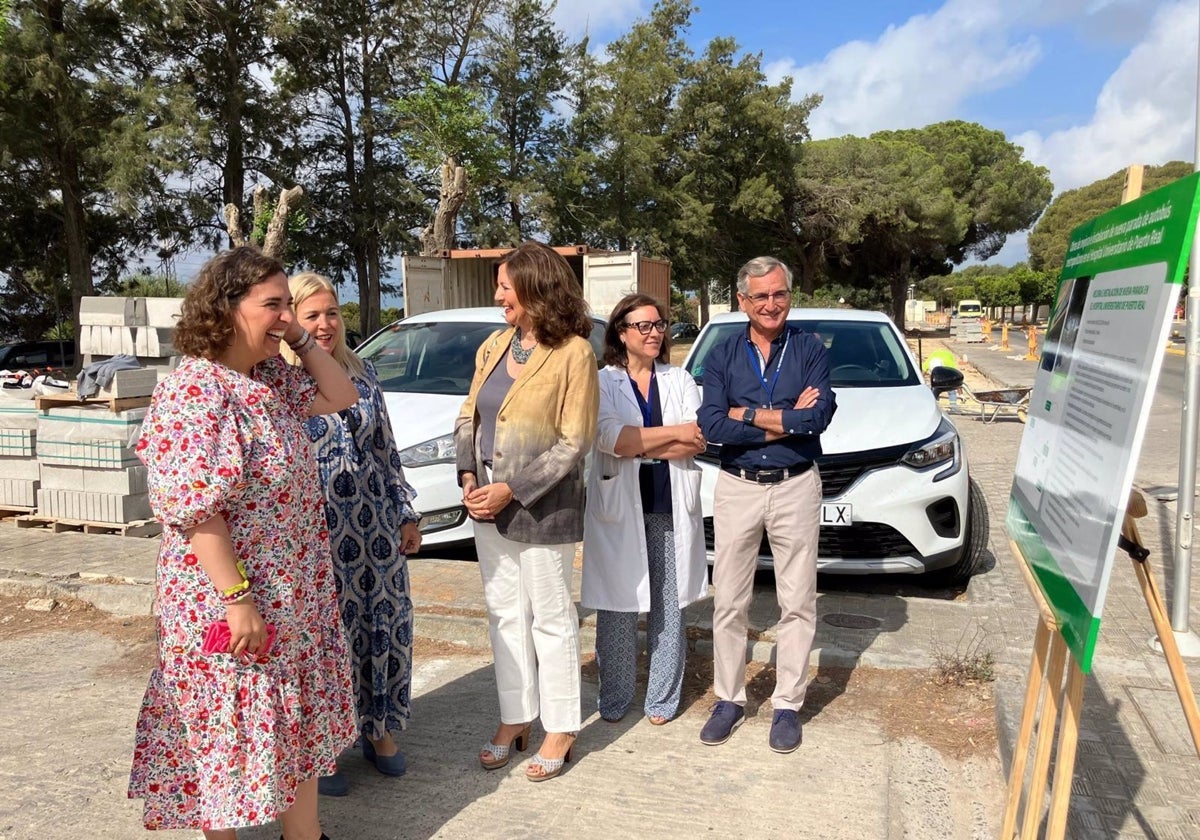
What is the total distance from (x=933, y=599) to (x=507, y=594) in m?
3.02

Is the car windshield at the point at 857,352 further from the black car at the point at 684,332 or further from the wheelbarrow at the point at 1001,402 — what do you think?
the black car at the point at 684,332

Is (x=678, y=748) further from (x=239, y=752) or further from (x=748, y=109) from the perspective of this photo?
(x=748, y=109)

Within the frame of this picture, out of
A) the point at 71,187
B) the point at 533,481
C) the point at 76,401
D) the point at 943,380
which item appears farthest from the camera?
the point at 71,187

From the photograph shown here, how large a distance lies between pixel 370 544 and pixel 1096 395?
2.37m

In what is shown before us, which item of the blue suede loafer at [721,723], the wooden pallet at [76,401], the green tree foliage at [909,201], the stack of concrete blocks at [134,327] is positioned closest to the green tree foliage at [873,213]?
the green tree foliage at [909,201]

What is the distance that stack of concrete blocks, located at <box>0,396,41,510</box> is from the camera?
705cm

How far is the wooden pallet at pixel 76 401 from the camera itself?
22.1 feet

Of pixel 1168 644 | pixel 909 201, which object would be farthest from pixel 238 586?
pixel 909 201

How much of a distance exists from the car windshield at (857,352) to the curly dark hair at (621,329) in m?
2.25

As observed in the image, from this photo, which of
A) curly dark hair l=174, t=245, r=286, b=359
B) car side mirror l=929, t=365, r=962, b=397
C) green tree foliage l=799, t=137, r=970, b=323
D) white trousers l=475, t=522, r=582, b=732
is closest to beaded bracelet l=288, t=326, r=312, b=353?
curly dark hair l=174, t=245, r=286, b=359

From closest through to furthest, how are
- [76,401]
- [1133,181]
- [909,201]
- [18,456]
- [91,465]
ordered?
[1133,181]
[91,465]
[76,401]
[18,456]
[909,201]

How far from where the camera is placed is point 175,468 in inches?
89.3

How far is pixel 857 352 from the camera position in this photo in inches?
253

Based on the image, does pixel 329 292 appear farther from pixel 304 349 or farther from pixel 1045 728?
pixel 1045 728
